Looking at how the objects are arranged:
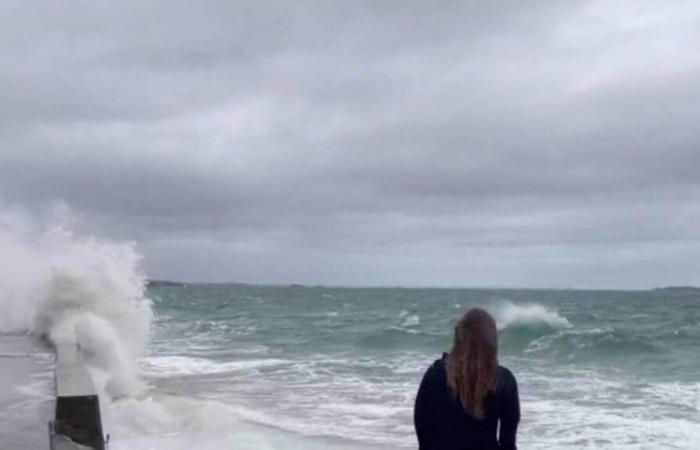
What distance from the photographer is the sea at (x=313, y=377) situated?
13.1 meters

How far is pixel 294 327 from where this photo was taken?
42.2 metres

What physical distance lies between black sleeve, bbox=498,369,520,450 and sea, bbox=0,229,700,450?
0.35m

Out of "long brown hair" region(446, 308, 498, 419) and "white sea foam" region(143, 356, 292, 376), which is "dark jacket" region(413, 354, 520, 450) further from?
"white sea foam" region(143, 356, 292, 376)

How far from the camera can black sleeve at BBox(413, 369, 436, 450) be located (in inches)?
169

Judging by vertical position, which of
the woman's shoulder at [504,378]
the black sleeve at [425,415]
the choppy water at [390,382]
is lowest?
the choppy water at [390,382]

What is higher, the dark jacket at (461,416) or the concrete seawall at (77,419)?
the dark jacket at (461,416)

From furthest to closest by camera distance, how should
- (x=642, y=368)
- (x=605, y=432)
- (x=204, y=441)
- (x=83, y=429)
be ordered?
(x=642, y=368), (x=605, y=432), (x=204, y=441), (x=83, y=429)

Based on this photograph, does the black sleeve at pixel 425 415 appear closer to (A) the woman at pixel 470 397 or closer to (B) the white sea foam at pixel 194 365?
(A) the woman at pixel 470 397

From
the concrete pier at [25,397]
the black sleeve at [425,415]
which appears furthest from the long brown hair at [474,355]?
the concrete pier at [25,397]

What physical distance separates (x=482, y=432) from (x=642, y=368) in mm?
21950

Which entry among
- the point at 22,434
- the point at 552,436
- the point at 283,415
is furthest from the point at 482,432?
the point at 283,415

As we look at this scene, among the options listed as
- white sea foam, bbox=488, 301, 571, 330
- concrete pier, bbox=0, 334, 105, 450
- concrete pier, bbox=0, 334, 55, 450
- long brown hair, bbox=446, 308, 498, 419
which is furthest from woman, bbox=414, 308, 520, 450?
white sea foam, bbox=488, 301, 571, 330

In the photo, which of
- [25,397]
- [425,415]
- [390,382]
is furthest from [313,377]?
[425,415]

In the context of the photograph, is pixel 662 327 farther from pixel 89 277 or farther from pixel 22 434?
pixel 22 434
